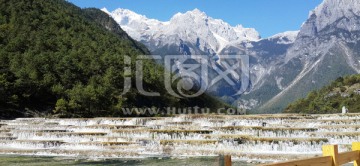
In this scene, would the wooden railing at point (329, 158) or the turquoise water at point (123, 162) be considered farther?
the turquoise water at point (123, 162)

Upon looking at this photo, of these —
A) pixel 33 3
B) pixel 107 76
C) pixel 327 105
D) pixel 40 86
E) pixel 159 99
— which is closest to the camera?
pixel 40 86

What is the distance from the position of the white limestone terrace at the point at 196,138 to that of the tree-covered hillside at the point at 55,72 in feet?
83.4

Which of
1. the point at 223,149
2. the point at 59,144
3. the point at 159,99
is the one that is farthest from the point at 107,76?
the point at 223,149

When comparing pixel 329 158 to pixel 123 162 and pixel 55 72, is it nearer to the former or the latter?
pixel 123 162

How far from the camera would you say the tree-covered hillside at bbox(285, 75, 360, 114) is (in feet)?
403

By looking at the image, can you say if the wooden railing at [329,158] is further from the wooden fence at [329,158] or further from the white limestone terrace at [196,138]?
the white limestone terrace at [196,138]

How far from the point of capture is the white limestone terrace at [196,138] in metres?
25.5

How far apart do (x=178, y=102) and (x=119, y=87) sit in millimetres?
23439

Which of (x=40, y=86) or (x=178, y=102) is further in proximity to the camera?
(x=178, y=102)

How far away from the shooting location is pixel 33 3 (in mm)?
113750

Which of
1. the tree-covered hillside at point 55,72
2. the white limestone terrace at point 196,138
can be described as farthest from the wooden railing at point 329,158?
the tree-covered hillside at point 55,72

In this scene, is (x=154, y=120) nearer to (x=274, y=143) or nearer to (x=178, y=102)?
(x=274, y=143)

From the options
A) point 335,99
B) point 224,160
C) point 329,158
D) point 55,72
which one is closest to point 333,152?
point 329,158

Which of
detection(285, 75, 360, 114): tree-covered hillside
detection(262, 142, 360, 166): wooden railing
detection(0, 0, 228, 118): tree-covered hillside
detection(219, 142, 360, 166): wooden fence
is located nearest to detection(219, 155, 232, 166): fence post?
detection(219, 142, 360, 166): wooden fence
